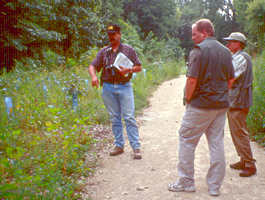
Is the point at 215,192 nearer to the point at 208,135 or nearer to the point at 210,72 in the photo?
the point at 208,135

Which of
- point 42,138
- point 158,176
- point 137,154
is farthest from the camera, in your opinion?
point 137,154

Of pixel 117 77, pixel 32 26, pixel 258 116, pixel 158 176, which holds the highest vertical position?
pixel 32 26

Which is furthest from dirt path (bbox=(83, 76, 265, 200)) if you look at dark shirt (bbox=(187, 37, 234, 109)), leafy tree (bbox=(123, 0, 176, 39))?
leafy tree (bbox=(123, 0, 176, 39))

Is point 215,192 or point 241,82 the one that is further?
point 241,82

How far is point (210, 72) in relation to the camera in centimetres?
334

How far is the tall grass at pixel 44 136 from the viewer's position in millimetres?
3404

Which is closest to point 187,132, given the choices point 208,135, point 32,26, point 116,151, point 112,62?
point 208,135

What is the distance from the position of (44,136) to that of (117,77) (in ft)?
5.62

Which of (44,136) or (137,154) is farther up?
(44,136)

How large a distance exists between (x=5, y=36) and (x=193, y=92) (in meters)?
7.88

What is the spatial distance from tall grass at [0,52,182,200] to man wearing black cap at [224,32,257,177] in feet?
7.52

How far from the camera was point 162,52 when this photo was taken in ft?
84.0

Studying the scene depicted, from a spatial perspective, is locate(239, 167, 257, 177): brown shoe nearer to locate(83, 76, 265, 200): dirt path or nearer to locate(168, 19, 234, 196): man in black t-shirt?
locate(83, 76, 265, 200): dirt path

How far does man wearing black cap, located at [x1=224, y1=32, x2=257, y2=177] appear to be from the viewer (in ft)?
13.0
